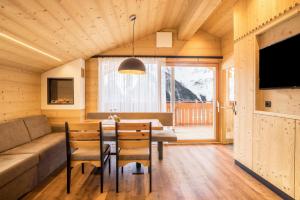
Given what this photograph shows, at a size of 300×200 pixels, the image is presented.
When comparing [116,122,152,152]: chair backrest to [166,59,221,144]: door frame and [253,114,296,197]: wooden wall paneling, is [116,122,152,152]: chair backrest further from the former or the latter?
[166,59,221,144]: door frame

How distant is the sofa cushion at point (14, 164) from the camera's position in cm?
230

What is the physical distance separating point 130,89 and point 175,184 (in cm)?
307

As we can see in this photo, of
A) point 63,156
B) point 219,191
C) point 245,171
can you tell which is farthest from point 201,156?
point 63,156

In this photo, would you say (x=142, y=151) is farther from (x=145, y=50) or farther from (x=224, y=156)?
(x=145, y=50)

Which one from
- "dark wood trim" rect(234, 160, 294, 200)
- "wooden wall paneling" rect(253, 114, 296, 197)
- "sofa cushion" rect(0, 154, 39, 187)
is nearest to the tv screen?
"wooden wall paneling" rect(253, 114, 296, 197)

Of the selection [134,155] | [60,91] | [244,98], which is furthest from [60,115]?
[244,98]

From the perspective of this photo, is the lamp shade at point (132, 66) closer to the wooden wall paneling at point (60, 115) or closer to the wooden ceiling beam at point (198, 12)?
the wooden ceiling beam at point (198, 12)

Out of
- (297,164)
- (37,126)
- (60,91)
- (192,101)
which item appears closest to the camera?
(297,164)

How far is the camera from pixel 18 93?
13.0 feet

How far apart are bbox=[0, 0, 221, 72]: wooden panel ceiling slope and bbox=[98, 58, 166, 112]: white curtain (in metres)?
0.63

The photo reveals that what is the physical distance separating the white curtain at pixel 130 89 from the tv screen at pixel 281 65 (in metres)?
2.82

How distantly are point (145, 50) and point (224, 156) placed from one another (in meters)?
3.21

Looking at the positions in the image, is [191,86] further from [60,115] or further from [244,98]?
[60,115]

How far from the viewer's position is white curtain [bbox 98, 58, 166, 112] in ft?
18.5
